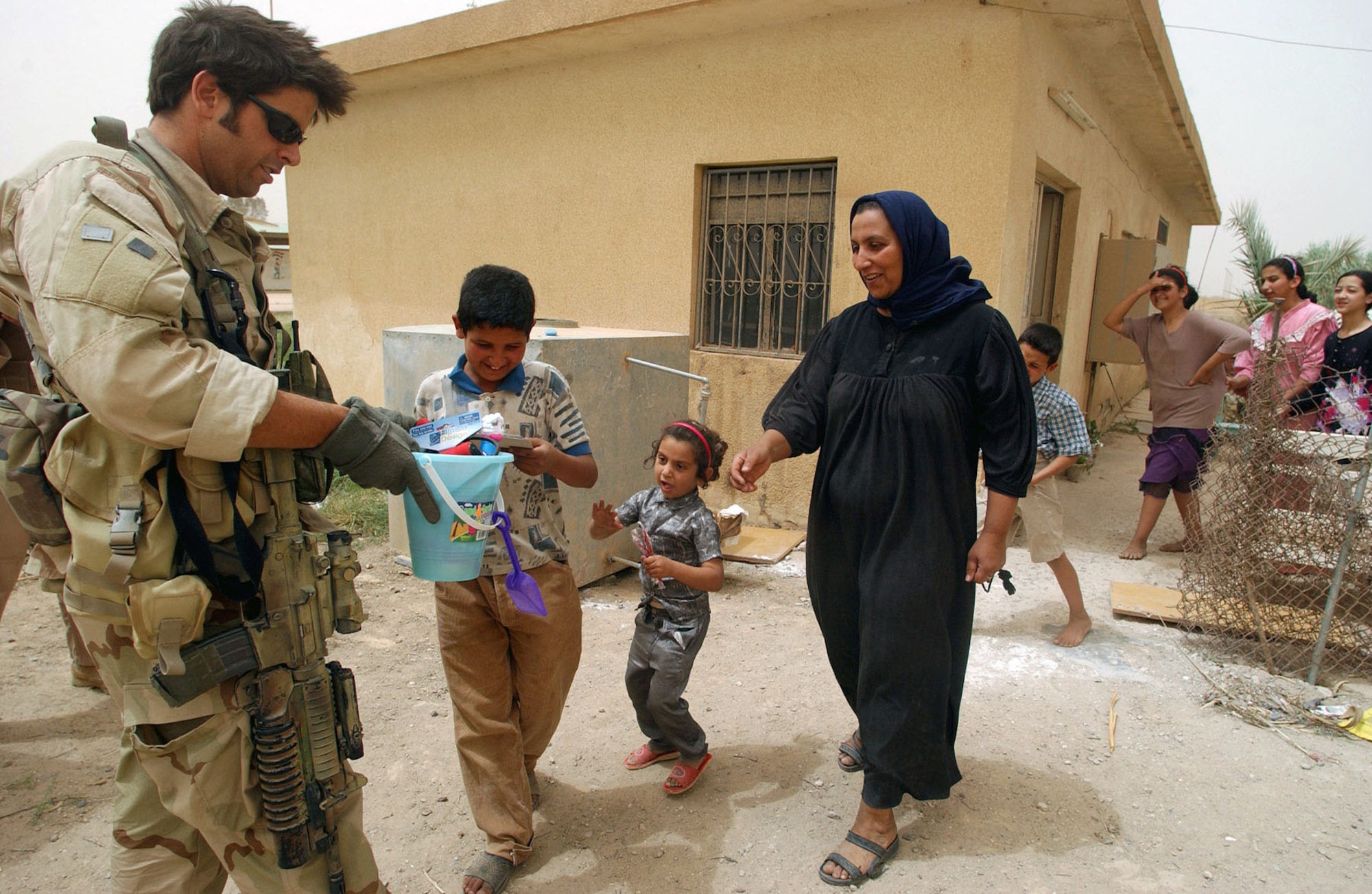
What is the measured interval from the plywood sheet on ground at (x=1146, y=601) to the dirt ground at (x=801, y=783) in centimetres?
6

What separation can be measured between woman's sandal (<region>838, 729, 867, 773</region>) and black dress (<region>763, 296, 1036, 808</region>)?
1.51 feet

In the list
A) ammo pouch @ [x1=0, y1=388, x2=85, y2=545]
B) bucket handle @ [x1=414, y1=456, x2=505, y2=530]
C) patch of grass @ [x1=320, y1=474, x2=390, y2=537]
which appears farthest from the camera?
patch of grass @ [x1=320, y1=474, x2=390, y2=537]

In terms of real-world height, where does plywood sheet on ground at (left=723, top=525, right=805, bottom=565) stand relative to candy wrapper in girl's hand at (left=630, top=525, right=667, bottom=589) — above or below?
below

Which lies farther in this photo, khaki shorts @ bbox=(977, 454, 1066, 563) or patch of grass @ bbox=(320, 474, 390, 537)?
patch of grass @ bbox=(320, 474, 390, 537)

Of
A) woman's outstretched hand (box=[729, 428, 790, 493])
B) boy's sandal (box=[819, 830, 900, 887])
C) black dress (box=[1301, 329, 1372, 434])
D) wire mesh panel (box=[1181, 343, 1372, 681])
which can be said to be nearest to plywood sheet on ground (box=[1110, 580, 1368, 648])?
wire mesh panel (box=[1181, 343, 1372, 681])

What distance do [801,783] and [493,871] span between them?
1.08 m

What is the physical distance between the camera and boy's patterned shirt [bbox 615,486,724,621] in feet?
8.52

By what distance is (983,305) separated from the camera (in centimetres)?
233

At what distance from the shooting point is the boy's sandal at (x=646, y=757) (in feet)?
9.48

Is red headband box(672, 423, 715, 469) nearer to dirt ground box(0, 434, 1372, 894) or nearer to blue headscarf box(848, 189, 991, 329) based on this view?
blue headscarf box(848, 189, 991, 329)

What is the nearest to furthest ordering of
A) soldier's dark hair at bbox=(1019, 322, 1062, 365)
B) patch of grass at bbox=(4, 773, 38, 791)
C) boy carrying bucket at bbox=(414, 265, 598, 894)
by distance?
boy carrying bucket at bbox=(414, 265, 598, 894) < patch of grass at bbox=(4, 773, 38, 791) < soldier's dark hair at bbox=(1019, 322, 1062, 365)

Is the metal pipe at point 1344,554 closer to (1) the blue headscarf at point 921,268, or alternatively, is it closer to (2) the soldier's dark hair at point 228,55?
(1) the blue headscarf at point 921,268

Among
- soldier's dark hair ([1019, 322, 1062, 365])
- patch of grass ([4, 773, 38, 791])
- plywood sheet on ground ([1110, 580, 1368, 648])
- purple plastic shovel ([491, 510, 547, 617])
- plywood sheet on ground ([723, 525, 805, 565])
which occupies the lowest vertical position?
patch of grass ([4, 773, 38, 791])

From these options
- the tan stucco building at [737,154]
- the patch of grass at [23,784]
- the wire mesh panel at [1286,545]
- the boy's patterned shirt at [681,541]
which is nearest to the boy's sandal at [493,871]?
the boy's patterned shirt at [681,541]
